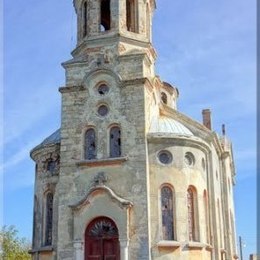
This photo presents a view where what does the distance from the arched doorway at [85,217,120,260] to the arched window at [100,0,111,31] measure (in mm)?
11933

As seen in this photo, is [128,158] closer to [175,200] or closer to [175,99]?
[175,200]

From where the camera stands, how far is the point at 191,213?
24.6 meters

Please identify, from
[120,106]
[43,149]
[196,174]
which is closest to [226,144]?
[196,174]

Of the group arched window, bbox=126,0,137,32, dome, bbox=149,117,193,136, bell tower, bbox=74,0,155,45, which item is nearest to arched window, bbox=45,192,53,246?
dome, bbox=149,117,193,136

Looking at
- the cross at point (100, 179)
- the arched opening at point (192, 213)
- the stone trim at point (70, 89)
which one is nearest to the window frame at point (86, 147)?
the cross at point (100, 179)

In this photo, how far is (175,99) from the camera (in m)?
40.2

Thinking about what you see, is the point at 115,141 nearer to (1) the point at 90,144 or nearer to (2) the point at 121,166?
(1) the point at 90,144

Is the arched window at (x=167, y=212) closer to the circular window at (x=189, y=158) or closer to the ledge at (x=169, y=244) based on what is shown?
the ledge at (x=169, y=244)

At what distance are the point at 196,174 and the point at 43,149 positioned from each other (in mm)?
8642

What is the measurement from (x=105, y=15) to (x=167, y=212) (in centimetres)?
1261

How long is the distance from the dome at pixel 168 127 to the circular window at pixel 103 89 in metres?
2.95

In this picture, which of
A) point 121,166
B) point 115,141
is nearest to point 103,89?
point 115,141

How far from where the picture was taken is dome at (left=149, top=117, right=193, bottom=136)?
82.7ft

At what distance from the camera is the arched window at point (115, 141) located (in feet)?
80.7
